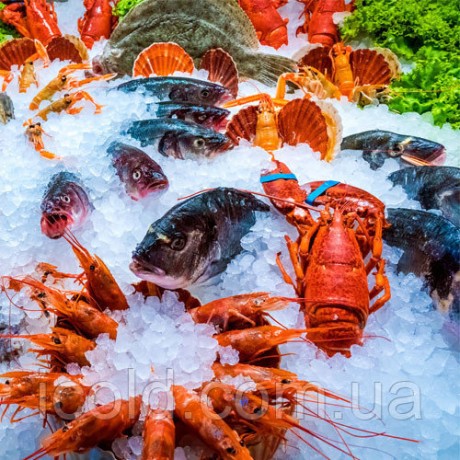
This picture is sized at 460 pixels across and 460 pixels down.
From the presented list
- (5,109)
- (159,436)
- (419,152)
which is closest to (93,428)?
(159,436)

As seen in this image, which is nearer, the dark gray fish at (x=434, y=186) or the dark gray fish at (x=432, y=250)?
the dark gray fish at (x=432, y=250)

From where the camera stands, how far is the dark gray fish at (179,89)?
7.57 ft

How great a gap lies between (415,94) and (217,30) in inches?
44.4

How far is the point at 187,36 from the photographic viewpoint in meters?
2.88

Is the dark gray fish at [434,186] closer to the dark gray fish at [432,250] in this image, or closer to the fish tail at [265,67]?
the dark gray fish at [432,250]

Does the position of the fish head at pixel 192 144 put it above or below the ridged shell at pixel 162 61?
below

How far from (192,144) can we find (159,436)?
1.15 m

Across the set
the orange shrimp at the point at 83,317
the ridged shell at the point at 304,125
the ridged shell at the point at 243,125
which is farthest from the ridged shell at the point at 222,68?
the orange shrimp at the point at 83,317

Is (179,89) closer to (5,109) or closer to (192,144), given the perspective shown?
(192,144)

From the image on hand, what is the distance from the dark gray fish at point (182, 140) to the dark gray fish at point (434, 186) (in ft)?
2.17

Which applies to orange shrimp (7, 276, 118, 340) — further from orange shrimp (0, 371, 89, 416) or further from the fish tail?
the fish tail

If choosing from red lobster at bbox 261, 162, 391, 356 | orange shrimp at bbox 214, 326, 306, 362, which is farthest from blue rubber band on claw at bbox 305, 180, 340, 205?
orange shrimp at bbox 214, 326, 306, 362

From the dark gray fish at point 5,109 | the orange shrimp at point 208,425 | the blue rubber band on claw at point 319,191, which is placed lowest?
the orange shrimp at point 208,425

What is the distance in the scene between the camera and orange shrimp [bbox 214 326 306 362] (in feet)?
4.00
